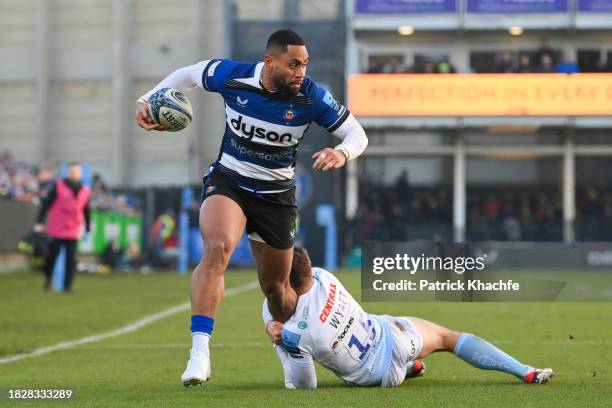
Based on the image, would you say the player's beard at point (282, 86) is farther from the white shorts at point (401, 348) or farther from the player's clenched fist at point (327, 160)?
the white shorts at point (401, 348)

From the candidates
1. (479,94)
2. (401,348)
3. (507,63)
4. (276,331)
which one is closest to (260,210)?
(276,331)

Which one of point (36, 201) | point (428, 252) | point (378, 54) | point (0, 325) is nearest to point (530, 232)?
point (378, 54)

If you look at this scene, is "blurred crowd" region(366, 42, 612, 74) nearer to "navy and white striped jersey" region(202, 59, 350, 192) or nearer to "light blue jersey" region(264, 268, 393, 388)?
"navy and white striped jersey" region(202, 59, 350, 192)

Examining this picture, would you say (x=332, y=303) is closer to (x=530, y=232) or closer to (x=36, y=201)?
(x=36, y=201)

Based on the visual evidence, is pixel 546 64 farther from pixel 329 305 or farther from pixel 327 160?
pixel 327 160

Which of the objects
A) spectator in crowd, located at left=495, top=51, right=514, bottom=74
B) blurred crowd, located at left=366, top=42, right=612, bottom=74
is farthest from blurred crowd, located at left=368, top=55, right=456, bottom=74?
spectator in crowd, located at left=495, top=51, right=514, bottom=74

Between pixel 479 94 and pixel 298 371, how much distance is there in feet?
81.8

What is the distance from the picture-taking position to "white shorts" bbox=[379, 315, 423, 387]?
7.22 metres

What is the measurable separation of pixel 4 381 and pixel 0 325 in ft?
18.3

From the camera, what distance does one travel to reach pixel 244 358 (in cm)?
969

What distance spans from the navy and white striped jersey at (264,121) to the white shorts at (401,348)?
1128 millimetres

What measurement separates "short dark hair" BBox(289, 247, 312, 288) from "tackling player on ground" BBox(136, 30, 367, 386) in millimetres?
46

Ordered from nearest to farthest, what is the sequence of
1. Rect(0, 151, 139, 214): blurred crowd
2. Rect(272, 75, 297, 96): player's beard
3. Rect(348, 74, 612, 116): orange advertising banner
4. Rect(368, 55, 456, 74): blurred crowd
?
Rect(272, 75, 297, 96): player's beard → Rect(0, 151, 139, 214): blurred crowd → Rect(348, 74, 612, 116): orange advertising banner → Rect(368, 55, 456, 74): blurred crowd

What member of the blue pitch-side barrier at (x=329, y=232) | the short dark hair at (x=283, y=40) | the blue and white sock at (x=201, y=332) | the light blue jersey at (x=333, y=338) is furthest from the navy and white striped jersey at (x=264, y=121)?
the blue pitch-side barrier at (x=329, y=232)
